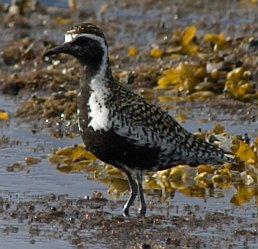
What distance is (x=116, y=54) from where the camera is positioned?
16.8 m

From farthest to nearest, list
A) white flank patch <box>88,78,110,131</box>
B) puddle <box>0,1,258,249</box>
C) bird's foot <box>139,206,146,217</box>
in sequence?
bird's foot <box>139,206,146,217</box> → white flank patch <box>88,78,110,131</box> → puddle <box>0,1,258,249</box>

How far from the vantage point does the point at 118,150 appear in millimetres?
9297

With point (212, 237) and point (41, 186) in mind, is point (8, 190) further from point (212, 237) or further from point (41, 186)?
point (212, 237)

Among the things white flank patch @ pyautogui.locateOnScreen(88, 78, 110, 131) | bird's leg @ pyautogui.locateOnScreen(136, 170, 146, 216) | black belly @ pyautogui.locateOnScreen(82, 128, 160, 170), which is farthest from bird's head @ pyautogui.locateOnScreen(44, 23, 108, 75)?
bird's leg @ pyautogui.locateOnScreen(136, 170, 146, 216)

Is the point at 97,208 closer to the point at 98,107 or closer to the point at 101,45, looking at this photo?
the point at 98,107

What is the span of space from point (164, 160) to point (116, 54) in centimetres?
725

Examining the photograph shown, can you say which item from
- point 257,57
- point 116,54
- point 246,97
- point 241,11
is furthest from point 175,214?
point 241,11

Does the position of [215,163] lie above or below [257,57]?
below

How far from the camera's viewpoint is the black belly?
926 cm

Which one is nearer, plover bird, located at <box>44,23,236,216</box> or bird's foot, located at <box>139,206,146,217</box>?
plover bird, located at <box>44,23,236,216</box>

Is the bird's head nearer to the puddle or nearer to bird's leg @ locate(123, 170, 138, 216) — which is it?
bird's leg @ locate(123, 170, 138, 216)

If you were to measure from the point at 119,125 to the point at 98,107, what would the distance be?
219mm

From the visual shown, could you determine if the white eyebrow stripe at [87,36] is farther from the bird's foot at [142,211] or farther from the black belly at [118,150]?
the bird's foot at [142,211]

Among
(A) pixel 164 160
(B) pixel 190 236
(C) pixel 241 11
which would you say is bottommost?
(B) pixel 190 236
